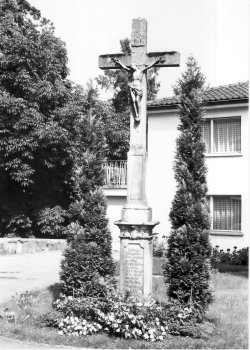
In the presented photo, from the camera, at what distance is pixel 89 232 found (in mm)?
10016

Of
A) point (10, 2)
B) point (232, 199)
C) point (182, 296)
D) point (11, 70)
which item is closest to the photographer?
point (182, 296)

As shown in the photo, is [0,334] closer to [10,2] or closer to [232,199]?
Answer: [232,199]

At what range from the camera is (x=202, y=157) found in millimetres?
9484

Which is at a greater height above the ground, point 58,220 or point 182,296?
point 58,220

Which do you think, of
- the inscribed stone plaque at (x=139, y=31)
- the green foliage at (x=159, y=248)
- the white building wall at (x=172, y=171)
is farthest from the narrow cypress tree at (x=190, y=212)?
the white building wall at (x=172, y=171)

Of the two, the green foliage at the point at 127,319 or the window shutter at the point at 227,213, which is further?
the window shutter at the point at 227,213

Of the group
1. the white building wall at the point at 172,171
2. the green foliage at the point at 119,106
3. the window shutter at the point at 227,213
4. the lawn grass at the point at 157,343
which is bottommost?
the lawn grass at the point at 157,343

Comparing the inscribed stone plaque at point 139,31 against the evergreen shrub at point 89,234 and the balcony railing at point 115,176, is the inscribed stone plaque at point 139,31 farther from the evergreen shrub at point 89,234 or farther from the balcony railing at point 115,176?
the balcony railing at point 115,176

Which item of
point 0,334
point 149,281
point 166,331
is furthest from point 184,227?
point 0,334

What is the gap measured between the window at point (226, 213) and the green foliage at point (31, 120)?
27.7 ft

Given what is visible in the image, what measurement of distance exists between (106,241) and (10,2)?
1993 centimetres

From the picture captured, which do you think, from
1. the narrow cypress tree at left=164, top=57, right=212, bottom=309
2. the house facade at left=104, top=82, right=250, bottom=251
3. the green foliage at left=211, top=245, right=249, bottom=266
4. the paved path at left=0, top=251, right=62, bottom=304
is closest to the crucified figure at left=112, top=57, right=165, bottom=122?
the narrow cypress tree at left=164, top=57, right=212, bottom=309

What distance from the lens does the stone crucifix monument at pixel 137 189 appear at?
30.6 feet

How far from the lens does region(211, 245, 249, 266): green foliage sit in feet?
57.4
